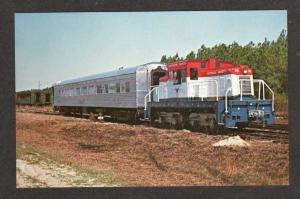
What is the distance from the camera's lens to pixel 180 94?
9.52 metres

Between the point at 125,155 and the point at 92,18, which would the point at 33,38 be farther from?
the point at 125,155

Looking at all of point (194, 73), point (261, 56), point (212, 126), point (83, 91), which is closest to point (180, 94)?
point (194, 73)

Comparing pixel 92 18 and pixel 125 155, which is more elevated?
pixel 92 18

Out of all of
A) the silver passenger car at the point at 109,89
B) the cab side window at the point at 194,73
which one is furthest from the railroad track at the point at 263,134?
the silver passenger car at the point at 109,89

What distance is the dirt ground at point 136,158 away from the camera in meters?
8.90

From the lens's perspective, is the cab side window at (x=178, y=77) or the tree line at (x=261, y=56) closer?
the tree line at (x=261, y=56)

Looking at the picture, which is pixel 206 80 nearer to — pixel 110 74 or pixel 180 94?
pixel 180 94

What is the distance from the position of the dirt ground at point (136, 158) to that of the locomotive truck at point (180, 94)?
0.92ft

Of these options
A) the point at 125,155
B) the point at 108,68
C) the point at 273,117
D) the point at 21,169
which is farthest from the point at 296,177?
the point at 21,169

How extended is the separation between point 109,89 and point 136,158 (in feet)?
4.25

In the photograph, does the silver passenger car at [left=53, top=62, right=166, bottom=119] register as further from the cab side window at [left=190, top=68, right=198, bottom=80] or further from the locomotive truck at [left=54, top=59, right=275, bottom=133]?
the cab side window at [left=190, top=68, right=198, bottom=80]

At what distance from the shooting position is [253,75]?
916 centimetres

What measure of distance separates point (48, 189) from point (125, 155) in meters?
1.24

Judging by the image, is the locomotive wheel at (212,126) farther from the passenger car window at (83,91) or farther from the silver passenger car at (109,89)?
the passenger car window at (83,91)
